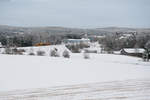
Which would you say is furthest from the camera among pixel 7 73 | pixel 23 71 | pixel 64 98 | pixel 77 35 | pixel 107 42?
pixel 77 35

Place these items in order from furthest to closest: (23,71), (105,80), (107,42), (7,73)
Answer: (107,42) < (23,71) < (7,73) < (105,80)

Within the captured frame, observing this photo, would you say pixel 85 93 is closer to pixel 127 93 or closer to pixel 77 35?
pixel 127 93

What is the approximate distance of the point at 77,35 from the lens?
75.4 ft

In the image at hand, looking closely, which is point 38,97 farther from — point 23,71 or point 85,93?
point 23,71

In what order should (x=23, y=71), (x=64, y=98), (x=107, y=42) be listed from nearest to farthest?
(x=64, y=98), (x=23, y=71), (x=107, y=42)

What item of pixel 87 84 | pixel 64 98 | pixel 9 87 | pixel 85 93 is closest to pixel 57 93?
pixel 64 98

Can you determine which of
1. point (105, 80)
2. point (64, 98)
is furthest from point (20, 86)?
point (105, 80)

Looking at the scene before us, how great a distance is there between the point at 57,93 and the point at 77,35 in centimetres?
2156

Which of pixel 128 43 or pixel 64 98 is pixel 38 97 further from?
pixel 128 43

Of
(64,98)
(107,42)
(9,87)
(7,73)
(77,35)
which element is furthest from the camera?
(77,35)

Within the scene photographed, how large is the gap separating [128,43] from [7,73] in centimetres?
1513

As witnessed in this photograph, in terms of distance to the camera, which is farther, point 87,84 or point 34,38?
point 34,38

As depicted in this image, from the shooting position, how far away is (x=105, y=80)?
6.88ft

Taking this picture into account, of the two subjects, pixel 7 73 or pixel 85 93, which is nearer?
pixel 85 93
